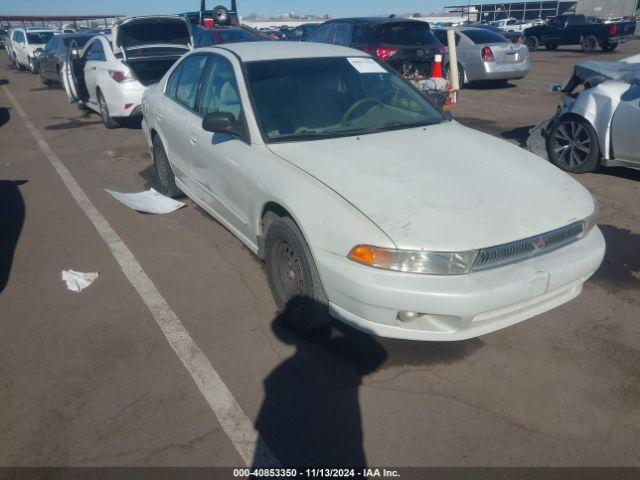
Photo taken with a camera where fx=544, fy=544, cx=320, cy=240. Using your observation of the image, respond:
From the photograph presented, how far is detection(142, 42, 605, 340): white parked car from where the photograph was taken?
9.06ft

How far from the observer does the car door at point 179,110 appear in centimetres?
483

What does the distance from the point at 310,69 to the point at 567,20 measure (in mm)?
26978

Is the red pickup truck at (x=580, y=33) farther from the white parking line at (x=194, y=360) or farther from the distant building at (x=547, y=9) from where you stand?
the distant building at (x=547, y=9)

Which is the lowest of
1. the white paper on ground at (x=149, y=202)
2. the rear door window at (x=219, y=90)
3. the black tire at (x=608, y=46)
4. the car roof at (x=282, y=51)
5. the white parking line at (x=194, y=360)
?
the white parking line at (x=194, y=360)

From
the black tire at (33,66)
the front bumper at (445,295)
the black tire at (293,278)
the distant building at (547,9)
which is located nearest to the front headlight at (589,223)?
the front bumper at (445,295)

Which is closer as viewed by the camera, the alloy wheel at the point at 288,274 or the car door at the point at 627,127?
the alloy wheel at the point at 288,274

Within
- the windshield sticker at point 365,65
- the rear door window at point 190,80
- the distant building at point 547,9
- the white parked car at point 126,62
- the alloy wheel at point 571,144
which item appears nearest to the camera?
the windshield sticker at point 365,65

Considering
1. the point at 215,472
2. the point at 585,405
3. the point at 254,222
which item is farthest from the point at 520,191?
the point at 215,472

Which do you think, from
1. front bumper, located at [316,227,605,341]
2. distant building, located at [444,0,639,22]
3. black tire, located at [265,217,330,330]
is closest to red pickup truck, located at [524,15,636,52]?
front bumper, located at [316,227,605,341]

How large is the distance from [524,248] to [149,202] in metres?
4.21

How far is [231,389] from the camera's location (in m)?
2.98

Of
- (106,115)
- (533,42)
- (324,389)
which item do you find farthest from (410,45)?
(533,42)

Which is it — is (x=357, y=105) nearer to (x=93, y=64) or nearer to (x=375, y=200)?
(x=375, y=200)

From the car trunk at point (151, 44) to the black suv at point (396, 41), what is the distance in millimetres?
3374
